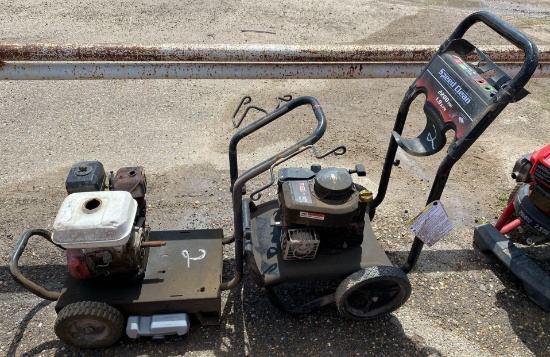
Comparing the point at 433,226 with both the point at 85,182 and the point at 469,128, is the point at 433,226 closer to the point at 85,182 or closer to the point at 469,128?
the point at 469,128

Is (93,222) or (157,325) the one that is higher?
(93,222)

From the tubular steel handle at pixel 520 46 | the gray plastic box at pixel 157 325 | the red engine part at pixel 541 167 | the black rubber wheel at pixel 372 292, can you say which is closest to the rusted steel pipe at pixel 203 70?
the red engine part at pixel 541 167

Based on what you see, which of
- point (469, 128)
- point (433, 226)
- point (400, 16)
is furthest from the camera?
point (400, 16)

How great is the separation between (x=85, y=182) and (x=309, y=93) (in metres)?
3.81

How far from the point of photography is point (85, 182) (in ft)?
9.18

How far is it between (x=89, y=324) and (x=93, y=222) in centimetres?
Answer: 65

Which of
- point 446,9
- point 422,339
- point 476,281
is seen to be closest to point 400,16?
point 446,9

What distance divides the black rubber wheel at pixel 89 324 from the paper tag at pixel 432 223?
1853 millimetres

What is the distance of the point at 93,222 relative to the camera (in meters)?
2.46

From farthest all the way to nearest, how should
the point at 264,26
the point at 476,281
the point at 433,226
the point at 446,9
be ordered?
1. the point at 446,9
2. the point at 264,26
3. the point at 476,281
4. the point at 433,226

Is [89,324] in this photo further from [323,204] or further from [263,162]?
[323,204]

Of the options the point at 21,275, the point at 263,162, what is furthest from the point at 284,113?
the point at 21,275

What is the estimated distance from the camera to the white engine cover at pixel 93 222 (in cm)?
244

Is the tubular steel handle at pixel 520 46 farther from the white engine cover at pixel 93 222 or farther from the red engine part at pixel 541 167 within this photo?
the white engine cover at pixel 93 222
